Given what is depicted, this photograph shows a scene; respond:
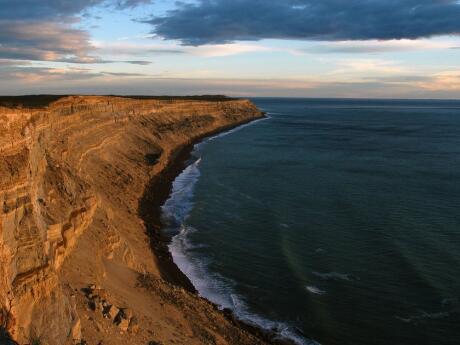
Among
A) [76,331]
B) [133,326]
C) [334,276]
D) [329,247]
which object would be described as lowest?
[334,276]

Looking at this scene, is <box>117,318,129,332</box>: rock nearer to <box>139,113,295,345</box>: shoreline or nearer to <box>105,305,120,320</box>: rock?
<box>105,305,120,320</box>: rock

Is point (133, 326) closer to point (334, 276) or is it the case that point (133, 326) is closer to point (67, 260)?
point (67, 260)

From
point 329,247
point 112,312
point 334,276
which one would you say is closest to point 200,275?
point 334,276

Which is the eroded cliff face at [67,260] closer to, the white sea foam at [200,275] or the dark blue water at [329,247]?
the white sea foam at [200,275]

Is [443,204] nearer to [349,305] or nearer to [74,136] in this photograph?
[349,305]

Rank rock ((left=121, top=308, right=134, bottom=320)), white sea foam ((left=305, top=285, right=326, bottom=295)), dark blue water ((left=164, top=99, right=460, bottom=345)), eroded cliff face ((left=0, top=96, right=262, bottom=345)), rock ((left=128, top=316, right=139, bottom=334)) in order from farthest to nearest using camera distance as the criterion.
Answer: white sea foam ((left=305, top=285, right=326, bottom=295)) < dark blue water ((left=164, top=99, right=460, bottom=345)) < rock ((left=121, top=308, right=134, bottom=320)) < rock ((left=128, top=316, right=139, bottom=334)) < eroded cliff face ((left=0, top=96, right=262, bottom=345))

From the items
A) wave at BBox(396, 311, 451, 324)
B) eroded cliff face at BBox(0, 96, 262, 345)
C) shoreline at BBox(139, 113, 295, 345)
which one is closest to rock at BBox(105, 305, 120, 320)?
eroded cliff face at BBox(0, 96, 262, 345)

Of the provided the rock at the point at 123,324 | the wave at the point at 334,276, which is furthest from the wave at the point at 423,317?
the rock at the point at 123,324

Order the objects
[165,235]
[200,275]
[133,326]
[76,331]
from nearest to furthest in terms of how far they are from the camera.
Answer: [76,331]
[133,326]
[200,275]
[165,235]
